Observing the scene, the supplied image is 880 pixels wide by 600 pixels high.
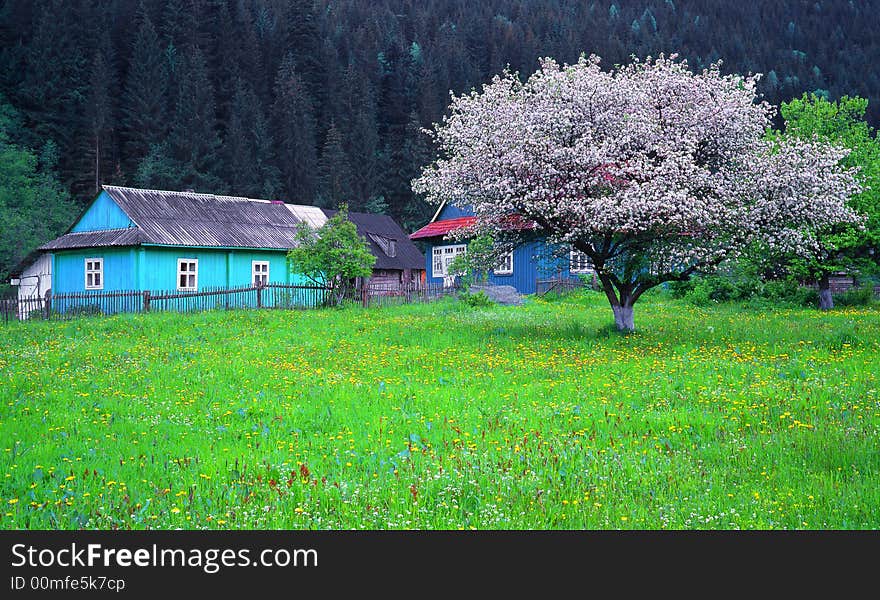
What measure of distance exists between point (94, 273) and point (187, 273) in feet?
15.2

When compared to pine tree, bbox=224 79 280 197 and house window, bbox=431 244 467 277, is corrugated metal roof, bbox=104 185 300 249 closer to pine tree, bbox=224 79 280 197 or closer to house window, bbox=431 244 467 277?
house window, bbox=431 244 467 277

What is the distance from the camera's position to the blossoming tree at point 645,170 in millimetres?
18172

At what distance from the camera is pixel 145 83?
226 feet

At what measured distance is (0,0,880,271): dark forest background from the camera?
216ft

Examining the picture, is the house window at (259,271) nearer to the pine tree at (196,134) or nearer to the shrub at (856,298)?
the pine tree at (196,134)

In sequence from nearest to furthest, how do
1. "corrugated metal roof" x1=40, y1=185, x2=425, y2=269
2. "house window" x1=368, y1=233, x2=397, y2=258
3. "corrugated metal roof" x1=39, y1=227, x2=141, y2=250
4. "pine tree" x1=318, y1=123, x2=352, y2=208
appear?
"corrugated metal roof" x1=39, y1=227, x2=141, y2=250
"corrugated metal roof" x1=40, y1=185, x2=425, y2=269
"house window" x1=368, y1=233, x2=397, y2=258
"pine tree" x1=318, y1=123, x2=352, y2=208

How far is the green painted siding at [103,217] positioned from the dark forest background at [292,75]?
10.5 m

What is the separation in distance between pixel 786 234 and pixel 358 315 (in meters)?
15.1

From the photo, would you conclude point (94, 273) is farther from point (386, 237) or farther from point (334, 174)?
point (334, 174)

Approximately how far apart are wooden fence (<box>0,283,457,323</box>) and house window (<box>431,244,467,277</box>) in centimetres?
875

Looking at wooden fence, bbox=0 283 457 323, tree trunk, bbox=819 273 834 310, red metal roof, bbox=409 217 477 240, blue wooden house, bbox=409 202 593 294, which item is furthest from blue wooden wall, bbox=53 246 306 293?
tree trunk, bbox=819 273 834 310

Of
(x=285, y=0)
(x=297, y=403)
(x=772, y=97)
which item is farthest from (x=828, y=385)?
(x=285, y=0)
